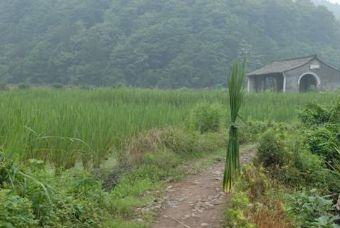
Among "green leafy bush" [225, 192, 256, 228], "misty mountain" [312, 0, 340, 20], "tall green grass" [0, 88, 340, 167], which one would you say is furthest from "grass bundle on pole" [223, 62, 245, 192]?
"misty mountain" [312, 0, 340, 20]

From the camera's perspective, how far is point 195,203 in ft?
19.9

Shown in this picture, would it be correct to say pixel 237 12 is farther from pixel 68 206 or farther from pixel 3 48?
pixel 68 206

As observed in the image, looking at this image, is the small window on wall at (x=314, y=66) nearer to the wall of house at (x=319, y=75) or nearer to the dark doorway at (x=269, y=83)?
the wall of house at (x=319, y=75)

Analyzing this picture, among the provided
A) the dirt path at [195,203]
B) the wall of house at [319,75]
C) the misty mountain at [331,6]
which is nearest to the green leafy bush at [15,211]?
the dirt path at [195,203]

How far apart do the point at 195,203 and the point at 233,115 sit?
118 centimetres

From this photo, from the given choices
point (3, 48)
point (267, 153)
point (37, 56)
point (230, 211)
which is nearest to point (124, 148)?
point (267, 153)

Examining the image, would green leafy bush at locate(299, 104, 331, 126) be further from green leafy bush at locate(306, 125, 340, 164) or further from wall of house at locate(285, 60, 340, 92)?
wall of house at locate(285, 60, 340, 92)

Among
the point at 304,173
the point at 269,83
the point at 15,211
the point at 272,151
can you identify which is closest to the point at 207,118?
the point at 272,151

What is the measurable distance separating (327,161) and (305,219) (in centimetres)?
278

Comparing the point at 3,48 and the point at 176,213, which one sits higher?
the point at 3,48

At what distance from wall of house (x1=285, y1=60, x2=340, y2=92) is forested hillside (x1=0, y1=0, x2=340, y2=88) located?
9840 mm

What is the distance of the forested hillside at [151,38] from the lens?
4288 cm

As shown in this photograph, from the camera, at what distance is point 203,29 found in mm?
46625

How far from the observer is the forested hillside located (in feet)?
141
